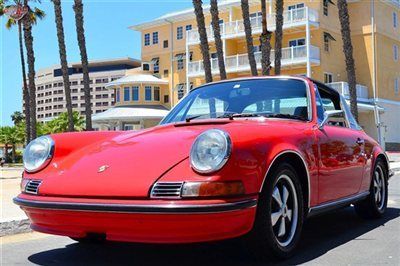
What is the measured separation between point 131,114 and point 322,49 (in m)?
16.6

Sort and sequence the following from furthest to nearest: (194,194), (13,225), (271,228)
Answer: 1. (13,225)
2. (271,228)
3. (194,194)

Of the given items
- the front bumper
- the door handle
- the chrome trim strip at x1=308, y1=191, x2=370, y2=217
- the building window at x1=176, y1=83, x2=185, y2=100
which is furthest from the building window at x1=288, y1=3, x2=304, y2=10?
the front bumper

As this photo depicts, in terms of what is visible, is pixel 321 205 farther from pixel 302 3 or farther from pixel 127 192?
pixel 302 3

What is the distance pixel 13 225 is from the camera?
249 inches

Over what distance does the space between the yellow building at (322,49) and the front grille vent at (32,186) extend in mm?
33862

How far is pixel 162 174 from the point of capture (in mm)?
3746

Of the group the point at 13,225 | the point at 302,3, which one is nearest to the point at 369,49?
the point at 302,3

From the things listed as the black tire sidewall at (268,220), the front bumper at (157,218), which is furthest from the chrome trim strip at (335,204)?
the front bumper at (157,218)

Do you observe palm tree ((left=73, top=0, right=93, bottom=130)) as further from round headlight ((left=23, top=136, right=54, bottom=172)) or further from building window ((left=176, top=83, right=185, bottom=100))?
building window ((left=176, top=83, right=185, bottom=100))

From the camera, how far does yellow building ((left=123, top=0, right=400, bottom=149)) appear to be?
38.3 metres

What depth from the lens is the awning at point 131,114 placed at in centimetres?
4316

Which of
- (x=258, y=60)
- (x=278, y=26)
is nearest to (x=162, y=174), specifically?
(x=278, y=26)

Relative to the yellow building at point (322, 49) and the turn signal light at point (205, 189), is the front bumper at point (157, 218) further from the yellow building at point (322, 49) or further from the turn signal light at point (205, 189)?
the yellow building at point (322, 49)

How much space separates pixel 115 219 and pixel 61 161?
117cm
